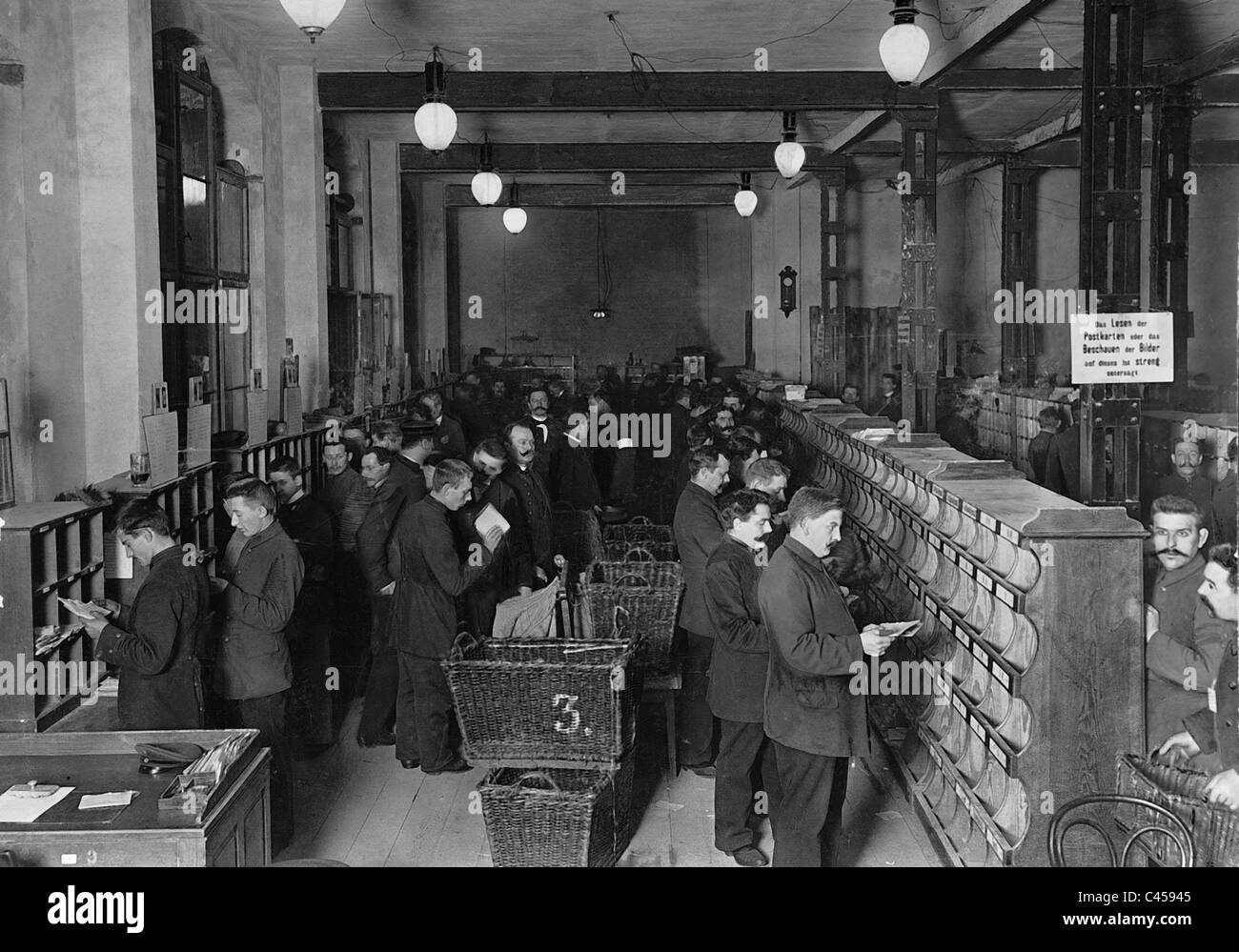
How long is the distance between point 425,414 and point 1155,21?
7211 millimetres

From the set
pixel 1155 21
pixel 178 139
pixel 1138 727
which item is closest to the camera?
pixel 1138 727

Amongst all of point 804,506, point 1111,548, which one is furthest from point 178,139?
point 1111,548

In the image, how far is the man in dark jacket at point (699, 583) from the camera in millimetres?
5977

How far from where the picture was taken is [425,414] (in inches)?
470

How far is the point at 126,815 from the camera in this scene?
3369 mm

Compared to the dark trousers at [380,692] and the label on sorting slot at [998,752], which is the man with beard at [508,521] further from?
the label on sorting slot at [998,752]

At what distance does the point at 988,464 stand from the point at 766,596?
2.49 m

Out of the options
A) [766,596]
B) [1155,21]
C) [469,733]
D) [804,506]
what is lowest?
[469,733]

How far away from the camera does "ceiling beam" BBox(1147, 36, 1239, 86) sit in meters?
9.56

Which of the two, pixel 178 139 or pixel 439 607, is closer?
pixel 439 607

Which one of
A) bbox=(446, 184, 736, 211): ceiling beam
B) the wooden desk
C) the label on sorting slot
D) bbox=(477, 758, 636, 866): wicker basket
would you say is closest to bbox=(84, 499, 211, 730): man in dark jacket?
Result: the wooden desk

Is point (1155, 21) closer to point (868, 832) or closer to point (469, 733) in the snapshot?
point (868, 832)
